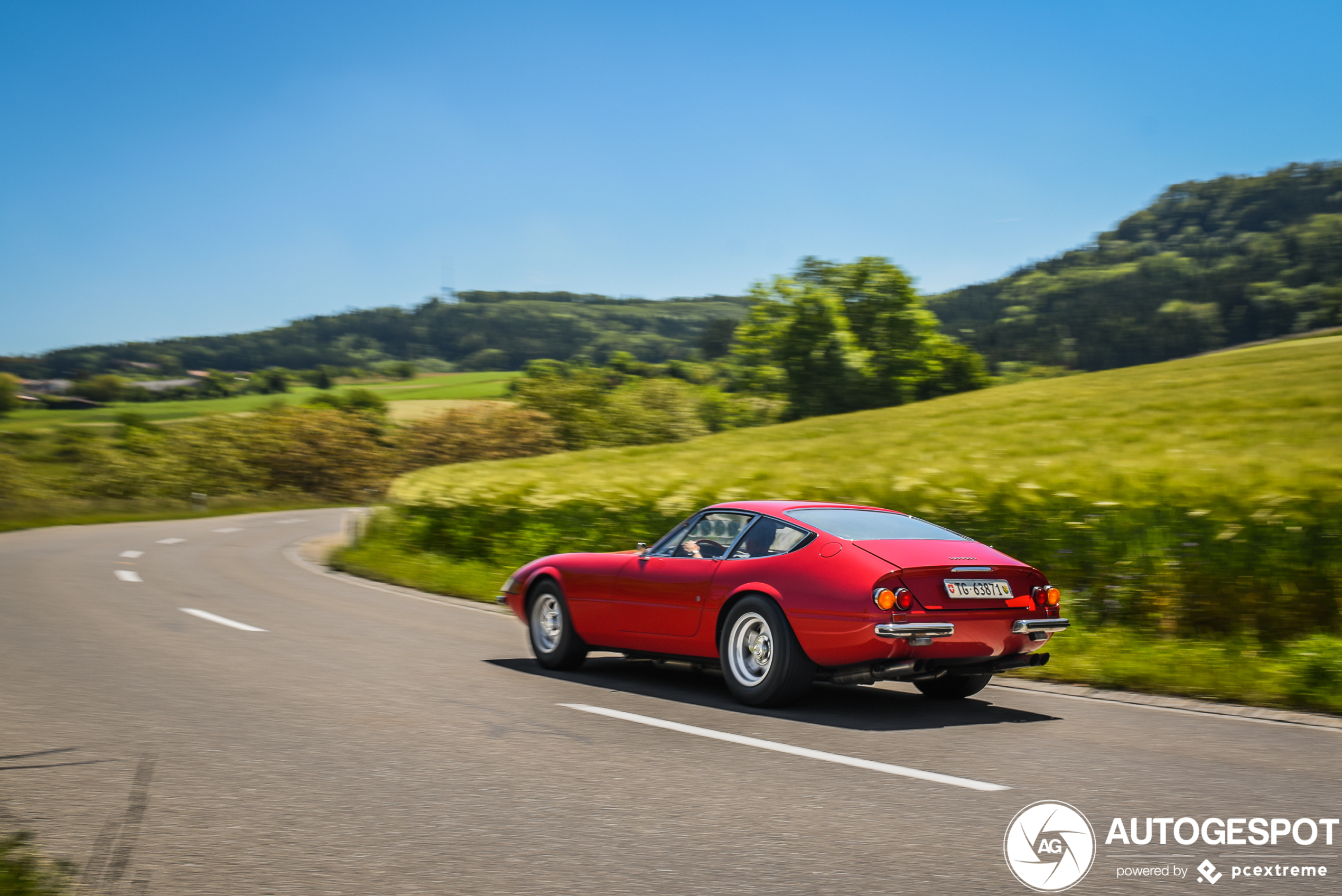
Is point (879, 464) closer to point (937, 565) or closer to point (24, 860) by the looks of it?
point (937, 565)

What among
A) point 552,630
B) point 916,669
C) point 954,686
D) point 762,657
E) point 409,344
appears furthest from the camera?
point 409,344

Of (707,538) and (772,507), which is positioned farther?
(707,538)

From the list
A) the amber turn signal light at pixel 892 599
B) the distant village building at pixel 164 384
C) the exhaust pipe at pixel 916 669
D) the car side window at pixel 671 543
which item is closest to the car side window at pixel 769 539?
the car side window at pixel 671 543

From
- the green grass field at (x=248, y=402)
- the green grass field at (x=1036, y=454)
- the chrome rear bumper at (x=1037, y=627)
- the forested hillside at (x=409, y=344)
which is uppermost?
the forested hillside at (x=409, y=344)

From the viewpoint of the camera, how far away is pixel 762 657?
725 cm

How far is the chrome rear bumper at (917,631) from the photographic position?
6559 millimetres

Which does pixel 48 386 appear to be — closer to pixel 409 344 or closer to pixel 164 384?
pixel 164 384

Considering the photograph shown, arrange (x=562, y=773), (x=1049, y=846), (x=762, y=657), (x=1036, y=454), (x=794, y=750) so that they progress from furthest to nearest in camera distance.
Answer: (x=1036, y=454), (x=762, y=657), (x=794, y=750), (x=562, y=773), (x=1049, y=846)

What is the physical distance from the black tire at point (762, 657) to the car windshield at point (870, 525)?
0.72 metres

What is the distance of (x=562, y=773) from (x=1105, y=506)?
648cm

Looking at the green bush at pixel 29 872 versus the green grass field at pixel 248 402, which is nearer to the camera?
the green bush at pixel 29 872

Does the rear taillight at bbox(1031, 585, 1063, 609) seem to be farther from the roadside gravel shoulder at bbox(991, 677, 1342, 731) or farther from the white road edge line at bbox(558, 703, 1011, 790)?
the white road edge line at bbox(558, 703, 1011, 790)

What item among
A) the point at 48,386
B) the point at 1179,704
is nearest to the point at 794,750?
the point at 1179,704

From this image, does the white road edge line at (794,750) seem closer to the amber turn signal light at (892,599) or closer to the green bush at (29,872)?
the amber turn signal light at (892,599)
